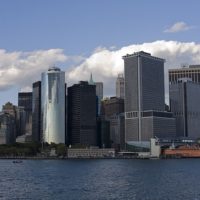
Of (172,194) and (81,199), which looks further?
(172,194)

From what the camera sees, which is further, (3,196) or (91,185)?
(91,185)

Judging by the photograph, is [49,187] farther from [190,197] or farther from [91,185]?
[190,197]

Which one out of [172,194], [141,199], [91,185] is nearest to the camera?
[141,199]

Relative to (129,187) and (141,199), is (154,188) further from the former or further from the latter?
(141,199)

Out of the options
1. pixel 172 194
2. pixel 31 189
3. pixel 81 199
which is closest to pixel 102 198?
pixel 81 199

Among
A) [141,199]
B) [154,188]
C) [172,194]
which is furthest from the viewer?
[154,188]

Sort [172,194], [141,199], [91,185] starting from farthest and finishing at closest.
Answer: [91,185]
[172,194]
[141,199]

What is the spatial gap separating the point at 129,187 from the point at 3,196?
2309cm

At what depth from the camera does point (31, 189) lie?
85.4 m

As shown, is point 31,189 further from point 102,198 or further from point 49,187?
point 102,198

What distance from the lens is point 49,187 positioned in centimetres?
8819

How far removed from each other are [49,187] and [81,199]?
18075 millimetres

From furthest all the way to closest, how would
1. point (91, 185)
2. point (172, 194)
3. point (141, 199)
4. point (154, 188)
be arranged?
point (91, 185)
point (154, 188)
point (172, 194)
point (141, 199)

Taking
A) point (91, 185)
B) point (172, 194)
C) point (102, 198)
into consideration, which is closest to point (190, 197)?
point (172, 194)
